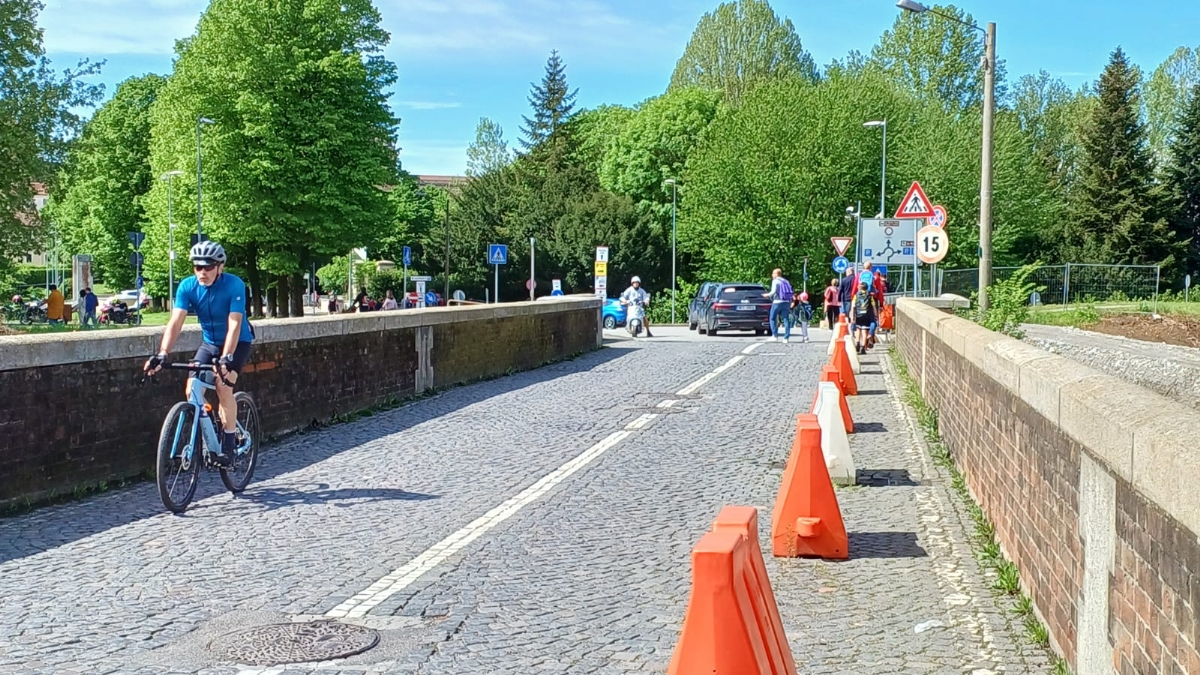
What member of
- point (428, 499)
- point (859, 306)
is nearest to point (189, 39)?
point (859, 306)

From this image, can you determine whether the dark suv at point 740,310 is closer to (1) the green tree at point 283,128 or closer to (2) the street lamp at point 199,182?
(1) the green tree at point 283,128

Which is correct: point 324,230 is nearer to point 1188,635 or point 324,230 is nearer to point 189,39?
point 189,39

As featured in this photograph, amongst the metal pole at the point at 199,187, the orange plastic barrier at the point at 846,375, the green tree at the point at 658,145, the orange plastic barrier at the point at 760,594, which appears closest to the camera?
the orange plastic barrier at the point at 760,594

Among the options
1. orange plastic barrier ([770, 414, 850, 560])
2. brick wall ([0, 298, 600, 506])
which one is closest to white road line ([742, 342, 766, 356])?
brick wall ([0, 298, 600, 506])

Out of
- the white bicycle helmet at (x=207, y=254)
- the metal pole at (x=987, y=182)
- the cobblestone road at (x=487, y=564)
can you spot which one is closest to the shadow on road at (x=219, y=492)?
the cobblestone road at (x=487, y=564)

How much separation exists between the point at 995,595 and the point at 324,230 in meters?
43.7

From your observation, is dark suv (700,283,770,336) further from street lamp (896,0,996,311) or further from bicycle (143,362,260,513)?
bicycle (143,362,260,513)

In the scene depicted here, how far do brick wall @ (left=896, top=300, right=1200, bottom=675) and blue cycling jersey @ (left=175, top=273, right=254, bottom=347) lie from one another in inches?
196

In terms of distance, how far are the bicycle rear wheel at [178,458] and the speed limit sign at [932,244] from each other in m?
15.7

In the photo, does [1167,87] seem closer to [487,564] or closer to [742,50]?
[742,50]

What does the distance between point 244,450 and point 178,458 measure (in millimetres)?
824

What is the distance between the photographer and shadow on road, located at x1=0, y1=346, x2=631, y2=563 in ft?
25.2

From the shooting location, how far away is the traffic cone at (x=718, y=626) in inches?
137

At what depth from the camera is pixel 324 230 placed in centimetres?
4791
